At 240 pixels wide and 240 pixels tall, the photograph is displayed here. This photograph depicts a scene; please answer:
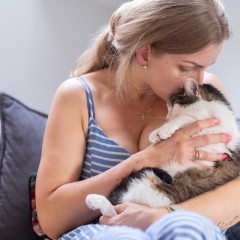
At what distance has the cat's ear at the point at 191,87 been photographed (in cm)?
112

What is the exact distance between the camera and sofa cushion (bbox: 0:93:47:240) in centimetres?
143

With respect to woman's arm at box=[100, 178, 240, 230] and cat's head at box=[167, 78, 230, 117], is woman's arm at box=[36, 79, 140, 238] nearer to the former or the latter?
woman's arm at box=[100, 178, 240, 230]

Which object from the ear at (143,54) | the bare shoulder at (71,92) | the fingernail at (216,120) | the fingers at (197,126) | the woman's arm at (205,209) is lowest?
the woman's arm at (205,209)

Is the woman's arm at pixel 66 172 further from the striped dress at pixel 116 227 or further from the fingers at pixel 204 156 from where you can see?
the fingers at pixel 204 156

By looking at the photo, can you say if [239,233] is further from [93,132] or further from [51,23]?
[51,23]

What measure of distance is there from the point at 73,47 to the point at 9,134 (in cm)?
74

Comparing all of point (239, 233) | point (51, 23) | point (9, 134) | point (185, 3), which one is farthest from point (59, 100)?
A: point (51, 23)

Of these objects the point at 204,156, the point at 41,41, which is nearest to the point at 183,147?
the point at 204,156

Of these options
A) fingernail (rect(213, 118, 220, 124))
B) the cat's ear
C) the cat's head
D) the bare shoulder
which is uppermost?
the bare shoulder

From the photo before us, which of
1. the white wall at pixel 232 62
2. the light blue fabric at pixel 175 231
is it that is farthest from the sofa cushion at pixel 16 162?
the white wall at pixel 232 62

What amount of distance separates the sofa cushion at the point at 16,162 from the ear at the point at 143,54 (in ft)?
1.77

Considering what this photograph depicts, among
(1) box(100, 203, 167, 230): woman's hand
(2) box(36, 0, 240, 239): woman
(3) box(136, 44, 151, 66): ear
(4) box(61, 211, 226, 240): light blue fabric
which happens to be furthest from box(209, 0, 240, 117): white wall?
(4) box(61, 211, 226, 240): light blue fabric

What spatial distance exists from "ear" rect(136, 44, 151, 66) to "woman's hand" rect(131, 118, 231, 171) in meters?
0.23

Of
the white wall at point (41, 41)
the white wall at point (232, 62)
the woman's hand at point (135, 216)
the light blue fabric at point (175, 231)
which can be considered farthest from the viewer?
the white wall at point (41, 41)
